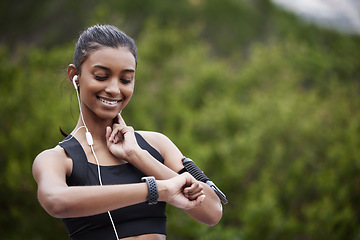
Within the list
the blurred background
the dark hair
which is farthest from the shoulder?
the blurred background

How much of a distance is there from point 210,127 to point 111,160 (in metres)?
13.0

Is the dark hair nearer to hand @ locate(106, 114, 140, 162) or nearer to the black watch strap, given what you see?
hand @ locate(106, 114, 140, 162)

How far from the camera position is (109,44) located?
1669 millimetres

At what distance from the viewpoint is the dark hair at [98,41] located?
1670 millimetres

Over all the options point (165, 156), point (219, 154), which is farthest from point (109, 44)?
point (219, 154)

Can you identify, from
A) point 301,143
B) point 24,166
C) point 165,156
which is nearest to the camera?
point 165,156

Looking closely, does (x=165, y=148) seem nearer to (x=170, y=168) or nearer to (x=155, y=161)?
(x=170, y=168)

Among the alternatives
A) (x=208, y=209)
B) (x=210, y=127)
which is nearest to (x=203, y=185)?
(x=208, y=209)

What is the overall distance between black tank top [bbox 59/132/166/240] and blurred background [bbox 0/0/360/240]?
576mm

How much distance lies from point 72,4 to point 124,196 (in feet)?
82.5

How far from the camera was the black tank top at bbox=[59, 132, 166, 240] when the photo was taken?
62.4 inches

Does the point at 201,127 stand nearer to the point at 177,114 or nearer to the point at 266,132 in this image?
the point at 177,114

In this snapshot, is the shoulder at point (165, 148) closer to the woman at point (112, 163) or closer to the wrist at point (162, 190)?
the woman at point (112, 163)

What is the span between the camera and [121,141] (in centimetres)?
175
